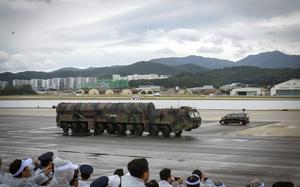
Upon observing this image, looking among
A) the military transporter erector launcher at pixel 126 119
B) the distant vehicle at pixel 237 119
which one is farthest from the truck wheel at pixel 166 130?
the distant vehicle at pixel 237 119

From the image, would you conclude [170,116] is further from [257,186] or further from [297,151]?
[257,186]

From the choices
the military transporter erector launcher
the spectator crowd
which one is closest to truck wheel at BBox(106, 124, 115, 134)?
the military transporter erector launcher

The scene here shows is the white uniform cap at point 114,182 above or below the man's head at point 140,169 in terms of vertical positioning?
below

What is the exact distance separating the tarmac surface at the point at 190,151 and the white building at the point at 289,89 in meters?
120

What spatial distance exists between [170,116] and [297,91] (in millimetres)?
129674

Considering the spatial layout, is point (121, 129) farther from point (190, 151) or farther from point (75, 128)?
point (190, 151)

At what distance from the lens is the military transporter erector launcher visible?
113 ft

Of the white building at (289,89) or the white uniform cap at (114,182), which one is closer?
the white uniform cap at (114,182)

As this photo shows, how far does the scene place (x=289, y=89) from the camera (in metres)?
156

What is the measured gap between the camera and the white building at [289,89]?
503 ft

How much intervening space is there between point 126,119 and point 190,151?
11.4 m

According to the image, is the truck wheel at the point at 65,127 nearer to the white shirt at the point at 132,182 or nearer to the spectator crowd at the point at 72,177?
the spectator crowd at the point at 72,177

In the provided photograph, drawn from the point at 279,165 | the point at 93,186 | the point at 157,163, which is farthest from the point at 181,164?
the point at 93,186

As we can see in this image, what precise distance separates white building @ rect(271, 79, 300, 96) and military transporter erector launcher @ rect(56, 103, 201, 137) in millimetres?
124053
